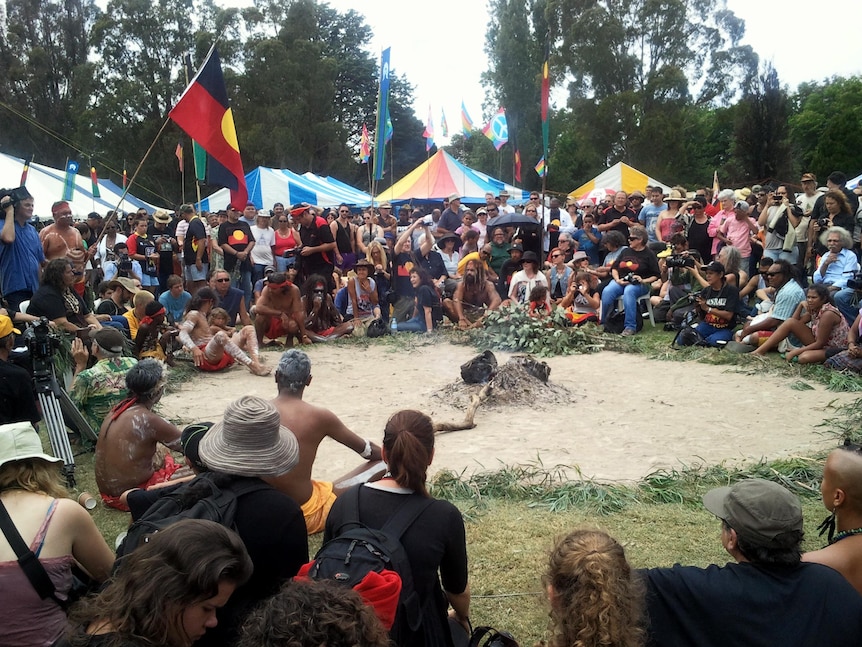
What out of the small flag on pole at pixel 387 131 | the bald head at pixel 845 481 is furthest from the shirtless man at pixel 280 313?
the bald head at pixel 845 481

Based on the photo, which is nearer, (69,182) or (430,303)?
(430,303)

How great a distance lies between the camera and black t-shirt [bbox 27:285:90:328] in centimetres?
622

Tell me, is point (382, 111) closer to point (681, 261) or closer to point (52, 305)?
point (681, 261)

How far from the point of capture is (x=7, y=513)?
7.97 feet

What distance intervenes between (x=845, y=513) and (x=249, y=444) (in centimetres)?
222

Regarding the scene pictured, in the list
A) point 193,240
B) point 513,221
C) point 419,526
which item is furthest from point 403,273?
point 419,526

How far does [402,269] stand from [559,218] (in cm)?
426

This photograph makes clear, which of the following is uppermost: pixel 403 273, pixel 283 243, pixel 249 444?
pixel 283 243

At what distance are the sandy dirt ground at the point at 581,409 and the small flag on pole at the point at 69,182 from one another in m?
13.2

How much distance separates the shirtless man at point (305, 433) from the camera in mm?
3977

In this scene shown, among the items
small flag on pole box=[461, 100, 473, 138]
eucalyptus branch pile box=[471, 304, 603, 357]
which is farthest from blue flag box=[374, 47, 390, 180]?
small flag on pole box=[461, 100, 473, 138]

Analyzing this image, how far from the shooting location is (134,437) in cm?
435

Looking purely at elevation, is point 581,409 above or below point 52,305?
below

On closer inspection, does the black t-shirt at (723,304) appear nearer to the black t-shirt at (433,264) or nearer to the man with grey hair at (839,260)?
the man with grey hair at (839,260)
